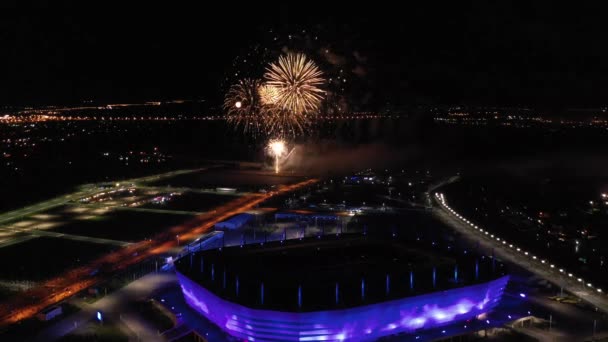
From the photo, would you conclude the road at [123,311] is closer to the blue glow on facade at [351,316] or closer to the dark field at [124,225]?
the blue glow on facade at [351,316]

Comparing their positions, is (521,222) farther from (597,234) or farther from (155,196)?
(155,196)

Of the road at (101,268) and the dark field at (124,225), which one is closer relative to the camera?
the road at (101,268)

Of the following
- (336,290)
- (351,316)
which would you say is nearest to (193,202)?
(336,290)

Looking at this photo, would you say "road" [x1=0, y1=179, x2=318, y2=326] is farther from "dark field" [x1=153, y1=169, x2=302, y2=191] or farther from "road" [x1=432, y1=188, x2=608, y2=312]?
"road" [x1=432, y1=188, x2=608, y2=312]

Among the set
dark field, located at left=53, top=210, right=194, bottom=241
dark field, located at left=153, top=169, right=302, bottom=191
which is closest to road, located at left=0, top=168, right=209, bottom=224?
dark field, located at left=153, top=169, right=302, bottom=191

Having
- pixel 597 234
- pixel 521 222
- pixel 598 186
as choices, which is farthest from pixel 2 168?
pixel 598 186

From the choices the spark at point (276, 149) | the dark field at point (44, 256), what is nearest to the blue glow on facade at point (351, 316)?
the dark field at point (44, 256)
